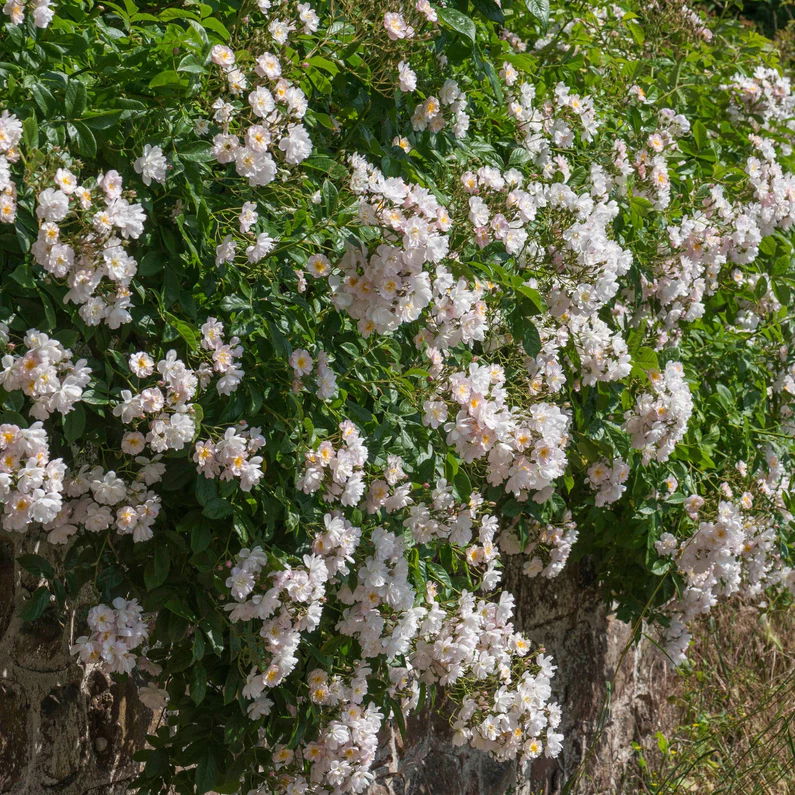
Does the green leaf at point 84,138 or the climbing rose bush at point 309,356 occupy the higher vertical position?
the green leaf at point 84,138

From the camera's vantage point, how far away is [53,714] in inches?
92.3

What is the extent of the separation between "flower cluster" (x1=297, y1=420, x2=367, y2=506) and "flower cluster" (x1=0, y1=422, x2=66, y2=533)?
0.46 m

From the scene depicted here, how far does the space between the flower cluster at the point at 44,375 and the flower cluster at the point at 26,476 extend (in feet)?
0.16

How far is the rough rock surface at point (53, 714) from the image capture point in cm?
227

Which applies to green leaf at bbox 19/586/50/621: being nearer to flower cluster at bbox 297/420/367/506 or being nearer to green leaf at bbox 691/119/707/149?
flower cluster at bbox 297/420/367/506

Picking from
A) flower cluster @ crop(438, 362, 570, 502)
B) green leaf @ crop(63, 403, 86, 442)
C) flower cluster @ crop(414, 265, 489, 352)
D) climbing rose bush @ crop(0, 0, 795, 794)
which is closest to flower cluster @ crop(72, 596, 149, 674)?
climbing rose bush @ crop(0, 0, 795, 794)

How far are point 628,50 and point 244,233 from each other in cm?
185

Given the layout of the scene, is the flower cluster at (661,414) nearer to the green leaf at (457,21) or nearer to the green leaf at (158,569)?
the green leaf at (457,21)

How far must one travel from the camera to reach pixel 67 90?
1842mm

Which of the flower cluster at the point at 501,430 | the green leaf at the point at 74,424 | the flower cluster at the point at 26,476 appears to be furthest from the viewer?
the flower cluster at the point at 501,430

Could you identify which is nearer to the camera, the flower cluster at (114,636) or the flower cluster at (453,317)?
the flower cluster at (114,636)

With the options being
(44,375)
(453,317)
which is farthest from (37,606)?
(453,317)

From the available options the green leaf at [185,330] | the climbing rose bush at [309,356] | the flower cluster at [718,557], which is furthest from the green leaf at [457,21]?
the flower cluster at [718,557]

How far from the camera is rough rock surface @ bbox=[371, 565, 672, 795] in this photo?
10.0 ft
